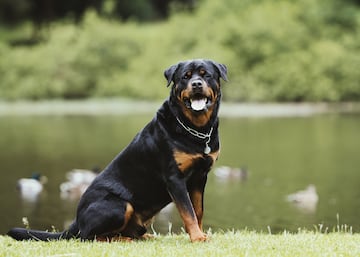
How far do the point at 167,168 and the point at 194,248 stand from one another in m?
0.75

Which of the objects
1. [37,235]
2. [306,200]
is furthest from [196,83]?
[306,200]

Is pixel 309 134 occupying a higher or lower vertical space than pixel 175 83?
lower

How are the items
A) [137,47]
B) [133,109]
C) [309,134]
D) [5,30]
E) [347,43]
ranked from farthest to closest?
[5,30], [137,47], [347,43], [133,109], [309,134]

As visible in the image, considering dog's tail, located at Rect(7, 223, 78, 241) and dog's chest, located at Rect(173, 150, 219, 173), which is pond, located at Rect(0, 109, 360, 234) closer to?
dog's chest, located at Rect(173, 150, 219, 173)

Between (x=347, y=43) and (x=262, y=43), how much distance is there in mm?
6465

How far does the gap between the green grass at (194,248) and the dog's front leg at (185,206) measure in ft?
0.35

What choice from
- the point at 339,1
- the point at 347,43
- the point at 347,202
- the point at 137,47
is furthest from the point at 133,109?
the point at 347,202

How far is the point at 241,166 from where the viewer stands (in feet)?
66.5

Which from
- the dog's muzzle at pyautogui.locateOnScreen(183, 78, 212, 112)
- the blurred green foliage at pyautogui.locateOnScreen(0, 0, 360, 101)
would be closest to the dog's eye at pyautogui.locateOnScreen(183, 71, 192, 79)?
the dog's muzzle at pyautogui.locateOnScreen(183, 78, 212, 112)

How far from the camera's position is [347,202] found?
14.4 meters

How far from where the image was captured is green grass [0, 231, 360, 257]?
4.95m

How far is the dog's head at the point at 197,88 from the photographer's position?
539cm

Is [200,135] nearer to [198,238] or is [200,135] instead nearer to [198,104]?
[198,104]

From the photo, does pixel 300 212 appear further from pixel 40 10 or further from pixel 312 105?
pixel 40 10
